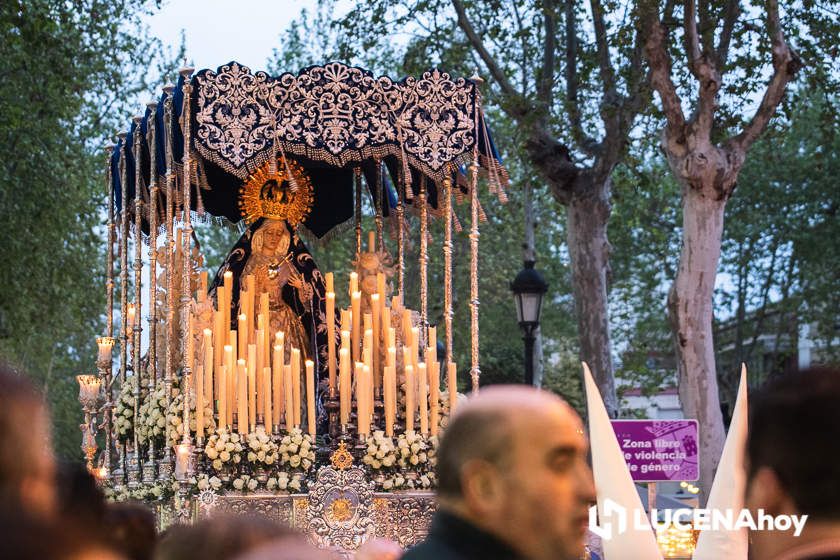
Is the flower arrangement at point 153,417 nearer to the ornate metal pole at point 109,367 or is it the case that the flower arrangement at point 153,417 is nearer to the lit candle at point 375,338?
the ornate metal pole at point 109,367

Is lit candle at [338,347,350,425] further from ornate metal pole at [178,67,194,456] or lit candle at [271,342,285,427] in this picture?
ornate metal pole at [178,67,194,456]

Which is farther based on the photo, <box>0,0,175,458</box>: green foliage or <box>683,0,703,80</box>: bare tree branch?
<box>0,0,175,458</box>: green foliage

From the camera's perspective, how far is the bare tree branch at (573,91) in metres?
20.5

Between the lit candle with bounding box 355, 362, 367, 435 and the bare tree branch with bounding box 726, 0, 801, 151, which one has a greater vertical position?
the bare tree branch with bounding box 726, 0, 801, 151

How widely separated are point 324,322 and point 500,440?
37.2 ft

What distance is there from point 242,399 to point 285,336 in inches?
69.8

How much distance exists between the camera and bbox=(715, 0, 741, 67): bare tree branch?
1809 centimetres

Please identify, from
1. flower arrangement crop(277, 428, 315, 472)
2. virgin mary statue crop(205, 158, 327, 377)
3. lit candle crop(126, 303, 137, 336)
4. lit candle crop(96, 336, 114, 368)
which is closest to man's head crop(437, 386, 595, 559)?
flower arrangement crop(277, 428, 315, 472)

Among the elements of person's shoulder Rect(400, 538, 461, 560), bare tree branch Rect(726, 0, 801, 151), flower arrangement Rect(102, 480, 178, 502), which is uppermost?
bare tree branch Rect(726, 0, 801, 151)

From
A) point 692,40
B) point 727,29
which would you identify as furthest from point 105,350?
point 727,29

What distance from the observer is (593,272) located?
2052 centimetres

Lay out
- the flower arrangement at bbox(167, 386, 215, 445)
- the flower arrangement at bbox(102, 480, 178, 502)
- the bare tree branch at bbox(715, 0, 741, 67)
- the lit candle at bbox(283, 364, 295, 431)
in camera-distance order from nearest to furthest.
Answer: the flower arrangement at bbox(167, 386, 215, 445)
the lit candle at bbox(283, 364, 295, 431)
the flower arrangement at bbox(102, 480, 178, 502)
the bare tree branch at bbox(715, 0, 741, 67)

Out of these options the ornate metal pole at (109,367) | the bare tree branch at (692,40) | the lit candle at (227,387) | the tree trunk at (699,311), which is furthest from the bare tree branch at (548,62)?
the lit candle at (227,387)

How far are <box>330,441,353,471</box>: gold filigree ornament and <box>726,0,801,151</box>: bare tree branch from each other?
7228mm
